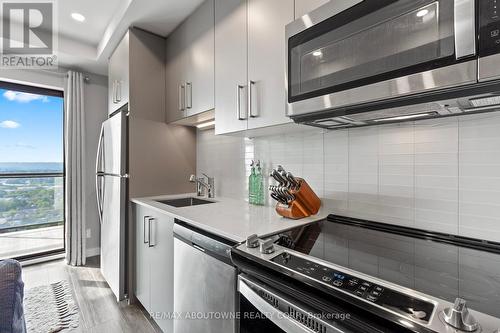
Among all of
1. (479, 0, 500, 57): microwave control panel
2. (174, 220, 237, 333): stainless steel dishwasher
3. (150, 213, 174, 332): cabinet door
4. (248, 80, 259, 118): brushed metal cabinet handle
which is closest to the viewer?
(479, 0, 500, 57): microwave control panel

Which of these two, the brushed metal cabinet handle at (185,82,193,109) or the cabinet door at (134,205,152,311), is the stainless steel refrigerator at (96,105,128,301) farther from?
the brushed metal cabinet handle at (185,82,193,109)

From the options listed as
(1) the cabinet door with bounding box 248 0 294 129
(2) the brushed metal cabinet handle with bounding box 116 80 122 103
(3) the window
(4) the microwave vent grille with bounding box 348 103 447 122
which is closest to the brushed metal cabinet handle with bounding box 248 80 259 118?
(1) the cabinet door with bounding box 248 0 294 129

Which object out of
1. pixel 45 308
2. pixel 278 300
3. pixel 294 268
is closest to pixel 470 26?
pixel 294 268

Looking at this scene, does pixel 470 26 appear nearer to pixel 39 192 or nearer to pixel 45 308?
pixel 45 308

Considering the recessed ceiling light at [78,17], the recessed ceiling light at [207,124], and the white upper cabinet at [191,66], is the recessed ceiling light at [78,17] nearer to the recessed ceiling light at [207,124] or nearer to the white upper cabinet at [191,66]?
the white upper cabinet at [191,66]

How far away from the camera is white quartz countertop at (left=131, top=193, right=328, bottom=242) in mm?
1148

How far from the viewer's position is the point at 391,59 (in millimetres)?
815

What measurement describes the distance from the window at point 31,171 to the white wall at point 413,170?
3.22 meters

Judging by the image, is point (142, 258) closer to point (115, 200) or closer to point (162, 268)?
point (162, 268)

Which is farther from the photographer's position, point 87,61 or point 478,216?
point 87,61

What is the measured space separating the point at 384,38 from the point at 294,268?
2.70 ft

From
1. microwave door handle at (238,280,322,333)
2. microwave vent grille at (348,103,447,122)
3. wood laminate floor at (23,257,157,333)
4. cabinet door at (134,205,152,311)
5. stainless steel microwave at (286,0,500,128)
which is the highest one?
stainless steel microwave at (286,0,500,128)

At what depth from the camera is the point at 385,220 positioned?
1215 millimetres

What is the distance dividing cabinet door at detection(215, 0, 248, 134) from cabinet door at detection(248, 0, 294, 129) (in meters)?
0.07
